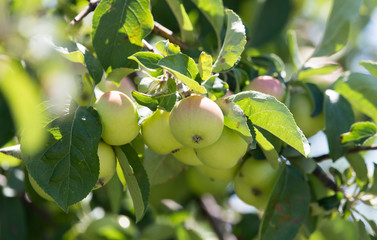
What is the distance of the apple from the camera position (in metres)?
1.14

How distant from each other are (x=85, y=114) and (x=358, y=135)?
1.93 feet

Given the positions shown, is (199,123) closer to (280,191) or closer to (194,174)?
(280,191)

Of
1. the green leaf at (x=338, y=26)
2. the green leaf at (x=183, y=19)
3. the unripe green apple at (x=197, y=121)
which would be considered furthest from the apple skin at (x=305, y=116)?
the unripe green apple at (x=197, y=121)

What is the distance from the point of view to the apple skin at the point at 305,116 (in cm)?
120

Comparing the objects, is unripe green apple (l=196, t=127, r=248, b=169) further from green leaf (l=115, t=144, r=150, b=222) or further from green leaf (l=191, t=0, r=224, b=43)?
green leaf (l=191, t=0, r=224, b=43)

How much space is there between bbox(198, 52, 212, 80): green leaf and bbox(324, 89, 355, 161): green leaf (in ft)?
1.20

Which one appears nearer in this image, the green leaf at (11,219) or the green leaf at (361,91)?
the green leaf at (361,91)

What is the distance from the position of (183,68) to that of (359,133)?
0.47 meters

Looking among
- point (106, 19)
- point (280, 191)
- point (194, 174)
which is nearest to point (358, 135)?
point (280, 191)

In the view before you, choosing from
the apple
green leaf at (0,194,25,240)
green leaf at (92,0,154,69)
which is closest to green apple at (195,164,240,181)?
the apple

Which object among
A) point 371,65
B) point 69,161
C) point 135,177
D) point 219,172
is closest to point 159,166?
point 219,172

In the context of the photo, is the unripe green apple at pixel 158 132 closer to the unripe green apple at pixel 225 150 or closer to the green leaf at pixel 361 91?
the unripe green apple at pixel 225 150

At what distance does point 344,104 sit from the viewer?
1178 millimetres

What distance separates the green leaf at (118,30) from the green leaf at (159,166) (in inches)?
13.0
